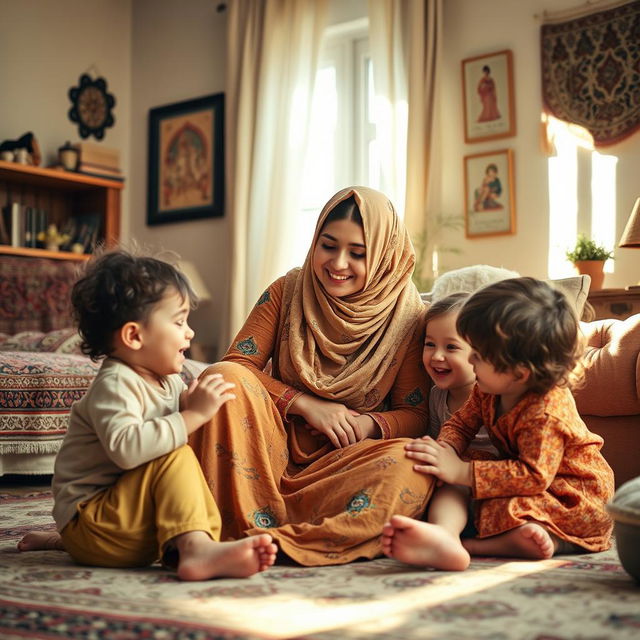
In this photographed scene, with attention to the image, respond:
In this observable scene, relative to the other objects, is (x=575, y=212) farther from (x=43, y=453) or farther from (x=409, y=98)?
(x=43, y=453)

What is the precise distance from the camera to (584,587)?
4.72 ft

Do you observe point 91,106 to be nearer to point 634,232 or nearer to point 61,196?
point 61,196

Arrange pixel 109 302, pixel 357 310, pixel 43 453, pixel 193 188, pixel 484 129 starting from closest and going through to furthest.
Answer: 1. pixel 109 302
2. pixel 357 310
3. pixel 43 453
4. pixel 484 129
5. pixel 193 188

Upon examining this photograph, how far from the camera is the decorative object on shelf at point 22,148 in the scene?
17.1 ft

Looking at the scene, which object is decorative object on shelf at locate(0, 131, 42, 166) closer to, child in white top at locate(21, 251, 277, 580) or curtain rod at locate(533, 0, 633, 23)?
curtain rod at locate(533, 0, 633, 23)

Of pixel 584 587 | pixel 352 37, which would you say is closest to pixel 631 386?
pixel 584 587

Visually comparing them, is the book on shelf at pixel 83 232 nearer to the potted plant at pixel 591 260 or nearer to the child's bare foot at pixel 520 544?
the potted plant at pixel 591 260

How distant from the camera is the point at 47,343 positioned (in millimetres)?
3959

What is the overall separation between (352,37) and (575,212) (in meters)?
1.88

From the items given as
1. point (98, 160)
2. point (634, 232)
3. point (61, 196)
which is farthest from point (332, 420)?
point (61, 196)

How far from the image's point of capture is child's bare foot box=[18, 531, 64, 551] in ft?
5.93

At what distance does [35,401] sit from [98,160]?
294 cm

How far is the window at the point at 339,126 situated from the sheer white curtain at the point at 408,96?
336 millimetres

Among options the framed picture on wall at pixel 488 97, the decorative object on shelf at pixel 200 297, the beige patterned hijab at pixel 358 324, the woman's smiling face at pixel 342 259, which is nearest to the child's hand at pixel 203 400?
the beige patterned hijab at pixel 358 324
